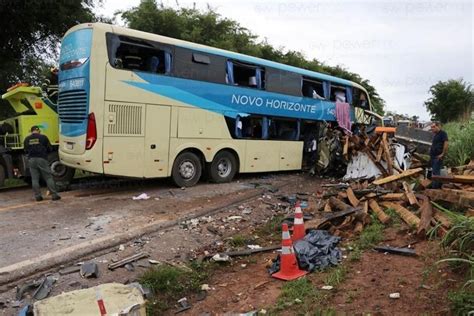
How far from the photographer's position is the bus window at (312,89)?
1286 centimetres

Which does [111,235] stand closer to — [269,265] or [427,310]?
[269,265]

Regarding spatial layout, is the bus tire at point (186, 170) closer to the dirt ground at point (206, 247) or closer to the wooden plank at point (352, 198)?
the dirt ground at point (206, 247)

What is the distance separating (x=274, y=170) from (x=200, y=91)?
11.8 ft

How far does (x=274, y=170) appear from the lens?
1235 cm

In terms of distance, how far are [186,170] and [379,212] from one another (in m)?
4.99

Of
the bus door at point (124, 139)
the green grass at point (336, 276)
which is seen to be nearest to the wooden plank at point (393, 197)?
the green grass at point (336, 276)

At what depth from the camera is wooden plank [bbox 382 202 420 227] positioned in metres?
6.08

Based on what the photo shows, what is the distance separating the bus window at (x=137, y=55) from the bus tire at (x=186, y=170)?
2117mm

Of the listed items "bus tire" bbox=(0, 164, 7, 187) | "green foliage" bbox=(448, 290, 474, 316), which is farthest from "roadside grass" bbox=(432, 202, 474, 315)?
"bus tire" bbox=(0, 164, 7, 187)

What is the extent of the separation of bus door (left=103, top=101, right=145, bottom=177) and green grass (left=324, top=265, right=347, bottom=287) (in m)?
5.52

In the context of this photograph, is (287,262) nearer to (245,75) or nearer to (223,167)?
(223,167)

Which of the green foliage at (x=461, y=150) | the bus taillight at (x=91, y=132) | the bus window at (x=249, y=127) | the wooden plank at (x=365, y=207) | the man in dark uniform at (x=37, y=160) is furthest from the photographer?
the bus window at (x=249, y=127)

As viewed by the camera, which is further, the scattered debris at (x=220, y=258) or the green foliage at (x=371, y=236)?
the green foliage at (x=371, y=236)

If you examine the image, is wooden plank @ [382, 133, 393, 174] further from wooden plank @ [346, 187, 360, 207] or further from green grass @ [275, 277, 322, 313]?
green grass @ [275, 277, 322, 313]
